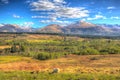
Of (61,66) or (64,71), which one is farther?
(61,66)

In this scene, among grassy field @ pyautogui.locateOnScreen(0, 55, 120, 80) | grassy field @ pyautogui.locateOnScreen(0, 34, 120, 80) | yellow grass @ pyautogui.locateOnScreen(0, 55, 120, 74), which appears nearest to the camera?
grassy field @ pyautogui.locateOnScreen(0, 55, 120, 80)

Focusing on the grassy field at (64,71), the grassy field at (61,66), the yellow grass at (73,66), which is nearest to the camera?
the grassy field at (64,71)

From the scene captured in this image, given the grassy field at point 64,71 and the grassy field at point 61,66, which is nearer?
the grassy field at point 64,71

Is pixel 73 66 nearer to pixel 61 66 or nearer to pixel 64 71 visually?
pixel 61 66

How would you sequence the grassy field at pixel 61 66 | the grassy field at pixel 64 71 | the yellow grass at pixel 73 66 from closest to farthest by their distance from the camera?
the grassy field at pixel 64 71, the grassy field at pixel 61 66, the yellow grass at pixel 73 66

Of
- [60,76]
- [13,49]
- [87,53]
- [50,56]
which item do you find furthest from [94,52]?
[60,76]

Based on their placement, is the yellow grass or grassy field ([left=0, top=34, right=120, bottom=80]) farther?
the yellow grass

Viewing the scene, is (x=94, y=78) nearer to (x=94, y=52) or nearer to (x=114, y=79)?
(x=114, y=79)

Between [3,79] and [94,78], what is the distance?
13.4 metres

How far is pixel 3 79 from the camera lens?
35125mm

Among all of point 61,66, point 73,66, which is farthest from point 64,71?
point 73,66

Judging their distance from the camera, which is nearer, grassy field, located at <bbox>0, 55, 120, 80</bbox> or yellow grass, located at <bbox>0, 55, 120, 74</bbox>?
grassy field, located at <bbox>0, 55, 120, 80</bbox>

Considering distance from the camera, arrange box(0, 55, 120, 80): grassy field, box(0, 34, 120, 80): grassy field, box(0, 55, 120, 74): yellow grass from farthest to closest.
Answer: box(0, 55, 120, 74): yellow grass < box(0, 34, 120, 80): grassy field < box(0, 55, 120, 80): grassy field

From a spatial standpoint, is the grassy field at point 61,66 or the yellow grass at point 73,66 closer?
the grassy field at point 61,66
